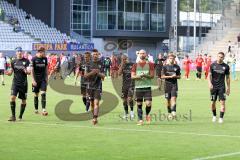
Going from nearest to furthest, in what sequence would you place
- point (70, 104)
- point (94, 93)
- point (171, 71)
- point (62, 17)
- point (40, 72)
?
point (94, 93)
point (171, 71)
point (40, 72)
point (70, 104)
point (62, 17)

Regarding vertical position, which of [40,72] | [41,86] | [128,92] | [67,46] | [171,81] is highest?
[67,46]

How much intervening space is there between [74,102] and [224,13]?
5971 centimetres

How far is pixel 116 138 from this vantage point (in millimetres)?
15852

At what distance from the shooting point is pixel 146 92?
1873 centimetres

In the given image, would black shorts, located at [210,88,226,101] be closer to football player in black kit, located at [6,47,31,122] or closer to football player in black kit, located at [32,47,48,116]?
football player in black kit, located at [6,47,31,122]

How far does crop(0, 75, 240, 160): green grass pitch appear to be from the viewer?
523 inches

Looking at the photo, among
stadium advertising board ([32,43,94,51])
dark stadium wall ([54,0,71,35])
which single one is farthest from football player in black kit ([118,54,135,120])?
dark stadium wall ([54,0,71,35])

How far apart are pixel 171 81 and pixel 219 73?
2.01 m

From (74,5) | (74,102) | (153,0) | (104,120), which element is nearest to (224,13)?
(153,0)

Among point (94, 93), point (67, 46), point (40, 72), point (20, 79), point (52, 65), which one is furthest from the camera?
point (67, 46)

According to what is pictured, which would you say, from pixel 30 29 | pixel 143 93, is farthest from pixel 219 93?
pixel 30 29

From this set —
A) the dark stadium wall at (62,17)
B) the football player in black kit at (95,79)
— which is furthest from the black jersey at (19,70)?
the dark stadium wall at (62,17)

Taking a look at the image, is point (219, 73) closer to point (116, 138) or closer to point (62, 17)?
point (116, 138)

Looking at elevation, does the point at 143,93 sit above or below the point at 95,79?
below
